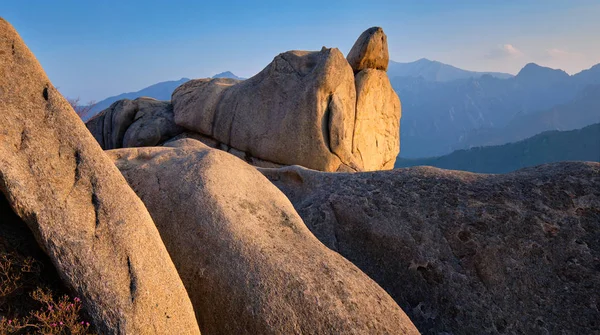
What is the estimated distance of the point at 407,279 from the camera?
5.36 meters

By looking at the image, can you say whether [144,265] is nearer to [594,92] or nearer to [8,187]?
[8,187]

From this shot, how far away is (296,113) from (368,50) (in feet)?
15.1

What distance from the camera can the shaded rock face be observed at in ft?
15.5

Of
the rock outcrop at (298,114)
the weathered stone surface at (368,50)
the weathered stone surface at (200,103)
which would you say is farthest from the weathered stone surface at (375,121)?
the weathered stone surface at (200,103)

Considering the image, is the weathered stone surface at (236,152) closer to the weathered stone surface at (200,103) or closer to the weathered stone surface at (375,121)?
Answer: the weathered stone surface at (200,103)

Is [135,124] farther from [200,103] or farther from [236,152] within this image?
[236,152]

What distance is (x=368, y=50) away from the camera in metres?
16.2

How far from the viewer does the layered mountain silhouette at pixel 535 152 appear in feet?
350

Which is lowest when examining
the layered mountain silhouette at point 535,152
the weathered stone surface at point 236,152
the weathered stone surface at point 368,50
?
the layered mountain silhouette at point 535,152

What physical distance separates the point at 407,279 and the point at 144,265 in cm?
332

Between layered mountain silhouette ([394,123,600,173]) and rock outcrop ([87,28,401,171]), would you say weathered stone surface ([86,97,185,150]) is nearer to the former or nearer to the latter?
rock outcrop ([87,28,401,171])

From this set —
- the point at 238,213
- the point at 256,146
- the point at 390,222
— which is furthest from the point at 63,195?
the point at 256,146

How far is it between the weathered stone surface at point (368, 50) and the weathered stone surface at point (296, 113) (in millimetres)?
1433

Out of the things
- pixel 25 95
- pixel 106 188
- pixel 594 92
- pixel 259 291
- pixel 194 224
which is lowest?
pixel 594 92
